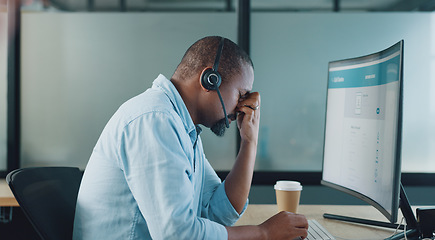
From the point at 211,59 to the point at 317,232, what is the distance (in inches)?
22.7

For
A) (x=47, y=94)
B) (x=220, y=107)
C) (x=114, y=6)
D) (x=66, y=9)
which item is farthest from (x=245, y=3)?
(x=220, y=107)

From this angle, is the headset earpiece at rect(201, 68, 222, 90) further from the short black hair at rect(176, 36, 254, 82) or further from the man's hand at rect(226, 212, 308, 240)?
the man's hand at rect(226, 212, 308, 240)

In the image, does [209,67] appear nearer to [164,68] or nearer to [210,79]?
[210,79]

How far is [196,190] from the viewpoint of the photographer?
3.82 ft

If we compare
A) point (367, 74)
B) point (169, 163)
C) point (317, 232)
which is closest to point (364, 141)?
point (367, 74)

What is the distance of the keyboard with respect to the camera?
1.09 metres

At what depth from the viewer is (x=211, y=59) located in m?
1.06

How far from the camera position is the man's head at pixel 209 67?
1.07m

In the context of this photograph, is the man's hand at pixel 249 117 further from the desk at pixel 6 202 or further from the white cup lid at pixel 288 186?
the desk at pixel 6 202

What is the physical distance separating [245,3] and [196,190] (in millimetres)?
1568

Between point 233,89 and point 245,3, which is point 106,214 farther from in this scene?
point 245,3

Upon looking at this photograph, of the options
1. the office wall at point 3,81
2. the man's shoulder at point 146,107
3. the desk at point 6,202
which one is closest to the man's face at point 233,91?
the man's shoulder at point 146,107

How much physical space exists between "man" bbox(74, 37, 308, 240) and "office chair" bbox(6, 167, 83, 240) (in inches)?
2.1

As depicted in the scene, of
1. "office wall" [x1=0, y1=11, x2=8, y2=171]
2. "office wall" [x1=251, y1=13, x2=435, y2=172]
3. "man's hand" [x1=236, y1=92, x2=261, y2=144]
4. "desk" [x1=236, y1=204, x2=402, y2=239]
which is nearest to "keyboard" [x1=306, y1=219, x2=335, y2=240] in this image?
"desk" [x1=236, y1=204, x2=402, y2=239]
